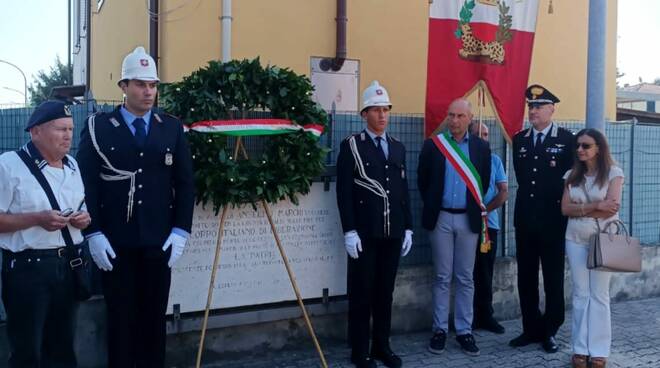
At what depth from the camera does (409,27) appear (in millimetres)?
8523

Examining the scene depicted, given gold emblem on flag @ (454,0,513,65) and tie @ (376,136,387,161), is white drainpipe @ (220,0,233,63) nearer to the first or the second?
gold emblem on flag @ (454,0,513,65)

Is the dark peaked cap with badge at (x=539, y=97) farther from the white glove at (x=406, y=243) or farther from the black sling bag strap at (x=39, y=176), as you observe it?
the black sling bag strap at (x=39, y=176)

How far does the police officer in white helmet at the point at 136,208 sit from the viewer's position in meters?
3.81

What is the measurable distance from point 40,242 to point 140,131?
990 millimetres

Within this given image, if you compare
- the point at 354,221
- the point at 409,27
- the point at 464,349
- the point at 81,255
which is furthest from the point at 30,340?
the point at 409,27

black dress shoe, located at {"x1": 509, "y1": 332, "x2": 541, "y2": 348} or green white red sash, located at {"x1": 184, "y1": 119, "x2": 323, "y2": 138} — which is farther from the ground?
green white red sash, located at {"x1": 184, "y1": 119, "x2": 323, "y2": 138}

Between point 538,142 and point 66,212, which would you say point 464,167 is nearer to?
point 538,142

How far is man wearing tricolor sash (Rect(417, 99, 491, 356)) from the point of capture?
5184mm

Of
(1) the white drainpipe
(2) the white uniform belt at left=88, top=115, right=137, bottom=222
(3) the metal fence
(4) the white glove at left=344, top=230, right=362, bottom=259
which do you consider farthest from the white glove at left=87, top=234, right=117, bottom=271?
(1) the white drainpipe

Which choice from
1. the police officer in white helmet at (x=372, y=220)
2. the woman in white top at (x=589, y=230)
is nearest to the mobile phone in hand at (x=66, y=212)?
the police officer in white helmet at (x=372, y=220)

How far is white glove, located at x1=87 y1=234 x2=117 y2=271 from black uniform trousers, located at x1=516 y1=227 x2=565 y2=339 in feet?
11.4

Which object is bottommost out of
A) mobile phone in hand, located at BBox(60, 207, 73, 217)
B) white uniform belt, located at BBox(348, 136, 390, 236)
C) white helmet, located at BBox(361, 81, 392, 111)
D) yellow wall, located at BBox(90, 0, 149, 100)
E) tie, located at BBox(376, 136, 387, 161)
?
mobile phone in hand, located at BBox(60, 207, 73, 217)

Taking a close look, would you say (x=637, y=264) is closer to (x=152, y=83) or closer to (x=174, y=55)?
(x=152, y=83)

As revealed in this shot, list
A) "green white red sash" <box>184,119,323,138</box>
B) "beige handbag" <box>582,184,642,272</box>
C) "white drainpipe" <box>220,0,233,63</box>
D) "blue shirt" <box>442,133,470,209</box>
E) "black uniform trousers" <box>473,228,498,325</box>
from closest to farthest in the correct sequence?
1. "green white red sash" <box>184,119,323,138</box>
2. "beige handbag" <box>582,184,642,272</box>
3. "blue shirt" <box>442,133,470,209</box>
4. "black uniform trousers" <box>473,228,498,325</box>
5. "white drainpipe" <box>220,0,233,63</box>
